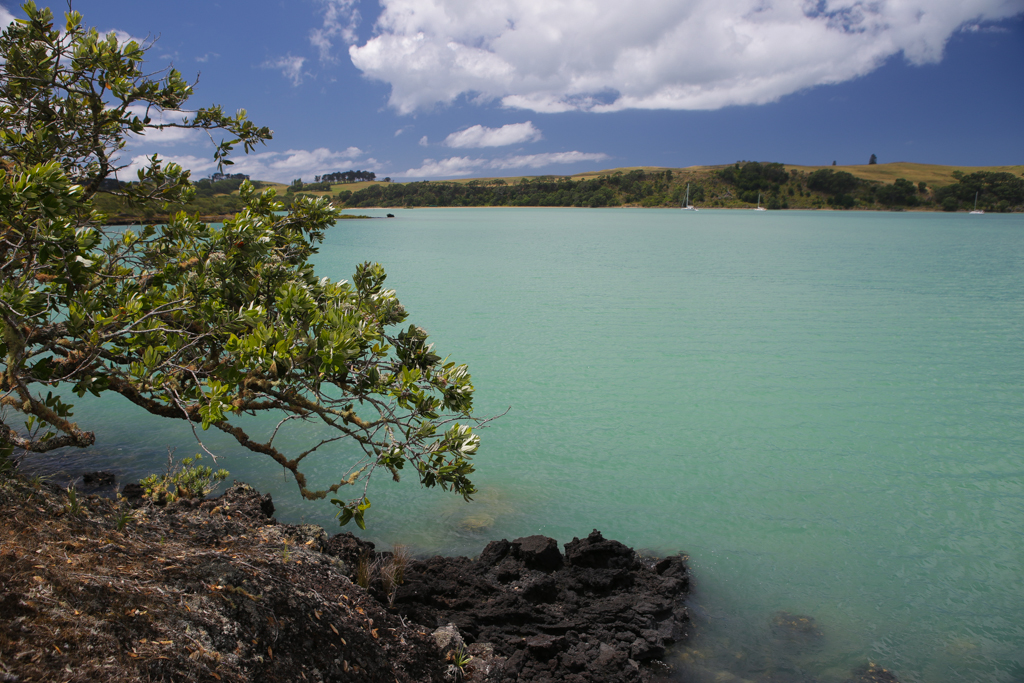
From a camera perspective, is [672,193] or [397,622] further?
[672,193]

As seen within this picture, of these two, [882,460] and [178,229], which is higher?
[178,229]

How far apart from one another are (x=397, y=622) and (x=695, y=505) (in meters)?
4.75

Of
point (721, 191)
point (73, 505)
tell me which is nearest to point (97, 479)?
point (73, 505)

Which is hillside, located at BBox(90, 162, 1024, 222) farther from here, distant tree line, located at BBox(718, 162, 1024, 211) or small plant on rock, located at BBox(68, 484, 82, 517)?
small plant on rock, located at BBox(68, 484, 82, 517)

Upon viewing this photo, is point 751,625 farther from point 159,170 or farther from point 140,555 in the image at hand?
point 159,170

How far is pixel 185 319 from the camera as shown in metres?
3.50

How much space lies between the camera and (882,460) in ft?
30.0

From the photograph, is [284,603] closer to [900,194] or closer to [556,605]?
[556,605]

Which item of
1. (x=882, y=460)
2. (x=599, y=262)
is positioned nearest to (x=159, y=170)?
(x=882, y=460)

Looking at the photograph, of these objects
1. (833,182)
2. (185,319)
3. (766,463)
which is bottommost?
(766,463)

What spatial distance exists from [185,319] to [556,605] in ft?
12.8

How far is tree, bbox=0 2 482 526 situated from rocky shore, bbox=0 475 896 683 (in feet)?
2.33

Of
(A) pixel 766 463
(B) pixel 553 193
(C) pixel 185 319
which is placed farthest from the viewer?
(B) pixel 553 193

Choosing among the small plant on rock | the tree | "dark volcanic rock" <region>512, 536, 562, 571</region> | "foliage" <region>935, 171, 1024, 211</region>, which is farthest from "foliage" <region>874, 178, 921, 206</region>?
the small plant on rock
